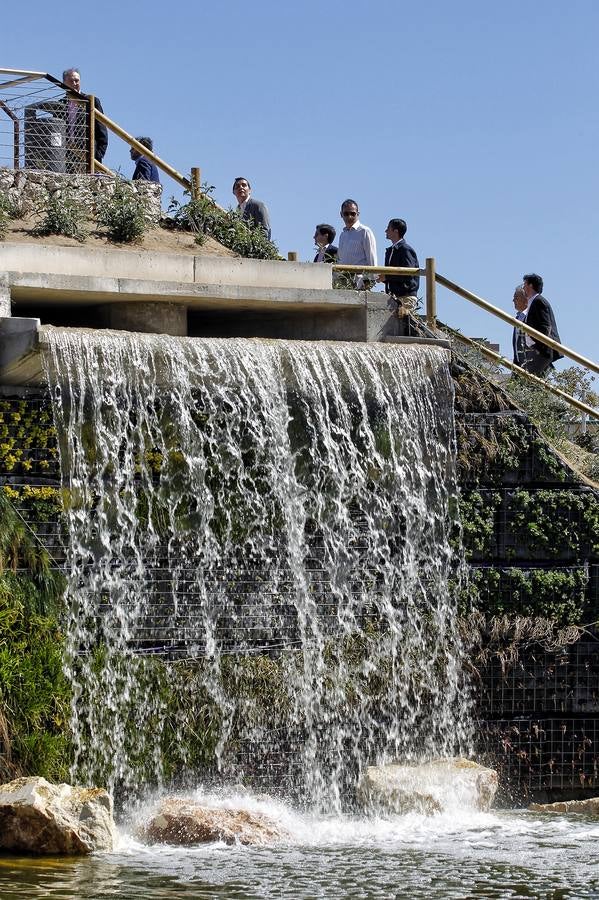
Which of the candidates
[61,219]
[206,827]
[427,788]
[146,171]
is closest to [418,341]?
[61,219]

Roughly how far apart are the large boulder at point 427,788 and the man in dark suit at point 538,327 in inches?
202

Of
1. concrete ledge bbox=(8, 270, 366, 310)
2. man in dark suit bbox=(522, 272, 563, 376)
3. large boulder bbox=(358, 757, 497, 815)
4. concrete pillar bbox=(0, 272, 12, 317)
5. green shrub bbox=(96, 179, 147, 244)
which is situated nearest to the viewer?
large boulder bbox=(358, 757, 497, 815)

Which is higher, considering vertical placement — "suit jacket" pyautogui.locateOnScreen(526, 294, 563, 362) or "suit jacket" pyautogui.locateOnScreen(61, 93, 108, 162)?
"suit jacket" pyautogui.locateOnScreen(61, 93, 108, 162)

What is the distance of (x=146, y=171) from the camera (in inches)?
754

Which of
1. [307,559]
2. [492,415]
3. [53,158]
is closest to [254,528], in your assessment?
[307,559]

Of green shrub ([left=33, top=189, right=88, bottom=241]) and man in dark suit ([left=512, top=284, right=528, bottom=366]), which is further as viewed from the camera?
man in dark suit ([left=512, top=284, right=528, bottom=366])

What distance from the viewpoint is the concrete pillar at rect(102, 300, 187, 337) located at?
15.7 metres

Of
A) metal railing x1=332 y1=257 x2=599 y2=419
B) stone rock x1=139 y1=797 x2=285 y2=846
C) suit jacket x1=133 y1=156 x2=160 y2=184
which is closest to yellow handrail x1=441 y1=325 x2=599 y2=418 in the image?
metal railing x1=332 y1=257 x2=599 y2=419

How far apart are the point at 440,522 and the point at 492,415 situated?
125cm

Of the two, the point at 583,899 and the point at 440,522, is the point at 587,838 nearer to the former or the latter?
the point at 583,899

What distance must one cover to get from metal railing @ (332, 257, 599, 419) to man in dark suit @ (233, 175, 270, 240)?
5.62 feet

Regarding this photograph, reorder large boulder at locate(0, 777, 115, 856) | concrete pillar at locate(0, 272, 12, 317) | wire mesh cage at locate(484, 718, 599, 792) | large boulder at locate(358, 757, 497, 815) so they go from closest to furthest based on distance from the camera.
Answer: large boulder at locate(0, 777, 115, 856) → large boulder at locate(358, 757, 497, 815) → concrete pillar at locate(0, 272, 12, 317) → wire mesh cage at locate(484, 718, 599, 792)

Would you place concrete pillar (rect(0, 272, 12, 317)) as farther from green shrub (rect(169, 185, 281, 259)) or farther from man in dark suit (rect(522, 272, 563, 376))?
man in dark suit (rect(522, 272, 563, 376))

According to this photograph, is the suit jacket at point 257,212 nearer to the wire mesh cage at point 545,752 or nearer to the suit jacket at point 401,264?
the suit jacket at point 401,264
